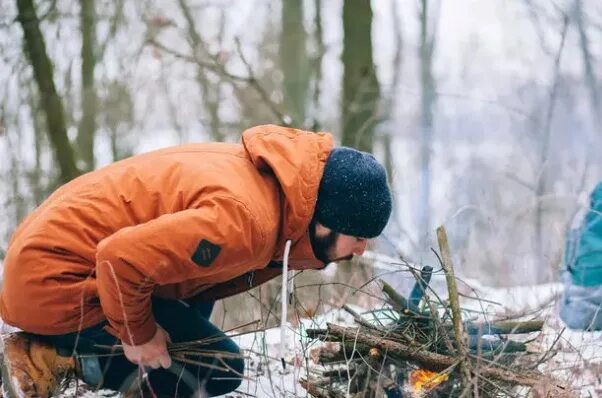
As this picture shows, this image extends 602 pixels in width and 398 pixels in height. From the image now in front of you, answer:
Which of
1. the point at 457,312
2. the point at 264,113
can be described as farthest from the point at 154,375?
the point at 264,113

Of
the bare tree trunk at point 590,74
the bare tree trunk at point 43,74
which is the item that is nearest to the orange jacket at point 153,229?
the bare tree trunk at point 43,74

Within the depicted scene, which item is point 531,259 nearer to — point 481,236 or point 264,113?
point 481,236

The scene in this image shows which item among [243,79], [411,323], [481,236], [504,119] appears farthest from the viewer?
[504,119]

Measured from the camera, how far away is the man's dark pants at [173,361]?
8.68 ft

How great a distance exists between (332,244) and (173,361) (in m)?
0.72

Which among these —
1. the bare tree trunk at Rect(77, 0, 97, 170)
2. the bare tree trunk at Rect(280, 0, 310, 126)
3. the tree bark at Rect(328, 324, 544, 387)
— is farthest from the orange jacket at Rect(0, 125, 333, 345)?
the bare tree trunk at Rect(280, 0, 310, 126)

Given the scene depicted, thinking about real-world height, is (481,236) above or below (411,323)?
below

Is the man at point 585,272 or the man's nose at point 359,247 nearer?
the man's nose at point 359,247

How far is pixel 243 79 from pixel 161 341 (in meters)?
4.37

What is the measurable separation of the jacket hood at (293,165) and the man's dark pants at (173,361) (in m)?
0.52

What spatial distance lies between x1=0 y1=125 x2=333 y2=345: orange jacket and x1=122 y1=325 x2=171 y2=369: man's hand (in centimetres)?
4

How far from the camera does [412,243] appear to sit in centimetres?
571

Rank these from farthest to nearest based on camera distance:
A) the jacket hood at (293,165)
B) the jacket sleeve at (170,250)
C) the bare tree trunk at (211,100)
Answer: the bare tree trunk at (211,100)
the jacket hood at (293,165)
the jacket sleeve at (170,250)

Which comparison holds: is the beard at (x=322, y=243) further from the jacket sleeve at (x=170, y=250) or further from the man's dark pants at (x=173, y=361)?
the man's dark pants at (x=173, y=361)
